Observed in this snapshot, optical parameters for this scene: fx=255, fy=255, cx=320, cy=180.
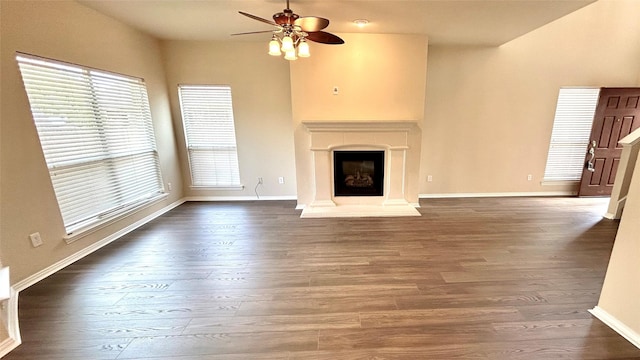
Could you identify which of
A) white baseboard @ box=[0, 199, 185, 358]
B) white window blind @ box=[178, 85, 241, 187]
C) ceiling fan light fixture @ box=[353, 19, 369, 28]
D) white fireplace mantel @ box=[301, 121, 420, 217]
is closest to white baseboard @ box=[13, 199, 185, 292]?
white baseboard @ box=[0, 199, 185, 358]

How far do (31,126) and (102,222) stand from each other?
123 cm

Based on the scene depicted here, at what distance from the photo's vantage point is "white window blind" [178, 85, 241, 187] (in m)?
4.37

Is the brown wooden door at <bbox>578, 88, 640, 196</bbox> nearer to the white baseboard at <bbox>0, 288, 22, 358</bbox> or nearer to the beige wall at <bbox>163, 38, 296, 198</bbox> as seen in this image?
the beige wall at <bbox>163, 38, 296, 198</bbox>

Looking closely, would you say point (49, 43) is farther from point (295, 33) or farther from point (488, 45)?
point (488, 45)

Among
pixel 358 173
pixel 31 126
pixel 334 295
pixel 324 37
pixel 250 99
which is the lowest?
pixel 334 295

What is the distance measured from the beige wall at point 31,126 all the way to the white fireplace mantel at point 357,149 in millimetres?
2671

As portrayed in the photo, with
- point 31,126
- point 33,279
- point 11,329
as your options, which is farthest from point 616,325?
point 31,126

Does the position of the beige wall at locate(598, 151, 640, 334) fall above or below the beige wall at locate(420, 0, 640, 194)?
below

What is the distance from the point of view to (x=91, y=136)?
2.96 metres

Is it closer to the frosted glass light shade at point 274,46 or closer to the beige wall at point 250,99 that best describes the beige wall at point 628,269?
the frosted glass light shade at point 274,46

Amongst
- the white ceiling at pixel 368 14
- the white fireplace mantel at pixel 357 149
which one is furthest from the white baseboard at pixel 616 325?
the white ceiling at pixel 368 14

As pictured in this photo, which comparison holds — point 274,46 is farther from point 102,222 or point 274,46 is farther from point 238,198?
point 238,198

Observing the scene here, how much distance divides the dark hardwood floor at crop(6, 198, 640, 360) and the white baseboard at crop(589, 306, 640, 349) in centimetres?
5

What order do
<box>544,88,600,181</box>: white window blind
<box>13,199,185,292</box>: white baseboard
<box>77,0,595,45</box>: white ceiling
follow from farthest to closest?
<box>544,88,600,181</box>: white window blind < <box>77,0,595,45</box>: white ceiling < <box>13,199,185,292</box>: white baseboard
